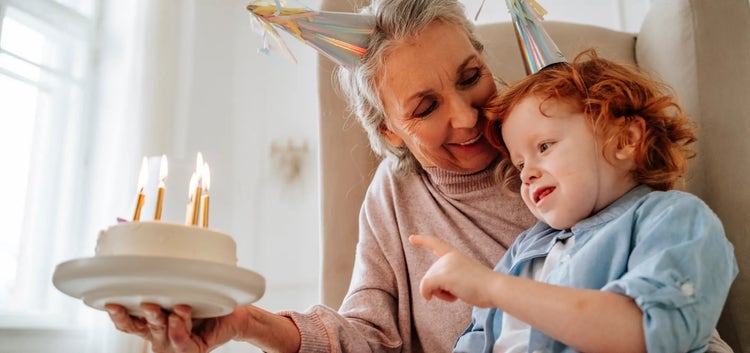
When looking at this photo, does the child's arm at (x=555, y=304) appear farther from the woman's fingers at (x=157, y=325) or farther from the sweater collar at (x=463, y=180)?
the sweater collar at (x=463, y=180)

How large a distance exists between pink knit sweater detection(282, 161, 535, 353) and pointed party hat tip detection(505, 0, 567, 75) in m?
0.26

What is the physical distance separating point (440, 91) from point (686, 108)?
561mm

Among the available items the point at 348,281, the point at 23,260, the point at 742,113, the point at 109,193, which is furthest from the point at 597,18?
the point at 23,260

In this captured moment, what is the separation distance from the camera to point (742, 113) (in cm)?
126

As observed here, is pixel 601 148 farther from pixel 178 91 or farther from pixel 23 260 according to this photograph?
pixel 178 91

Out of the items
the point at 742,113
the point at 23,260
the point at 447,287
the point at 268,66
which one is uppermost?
the point at 268,66

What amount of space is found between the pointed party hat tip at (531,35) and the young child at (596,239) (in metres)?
0.12

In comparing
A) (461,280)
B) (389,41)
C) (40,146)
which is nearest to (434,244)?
(461,280)

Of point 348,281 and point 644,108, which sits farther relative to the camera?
point 348,281

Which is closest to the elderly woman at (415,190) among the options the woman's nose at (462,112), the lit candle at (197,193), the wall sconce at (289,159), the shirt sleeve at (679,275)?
the woman's nose at (462,112)

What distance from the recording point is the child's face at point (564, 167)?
91 centimetres

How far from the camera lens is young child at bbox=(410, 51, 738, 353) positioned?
0.70m

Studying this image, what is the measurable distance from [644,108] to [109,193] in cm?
196

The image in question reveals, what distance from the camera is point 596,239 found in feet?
2.77
